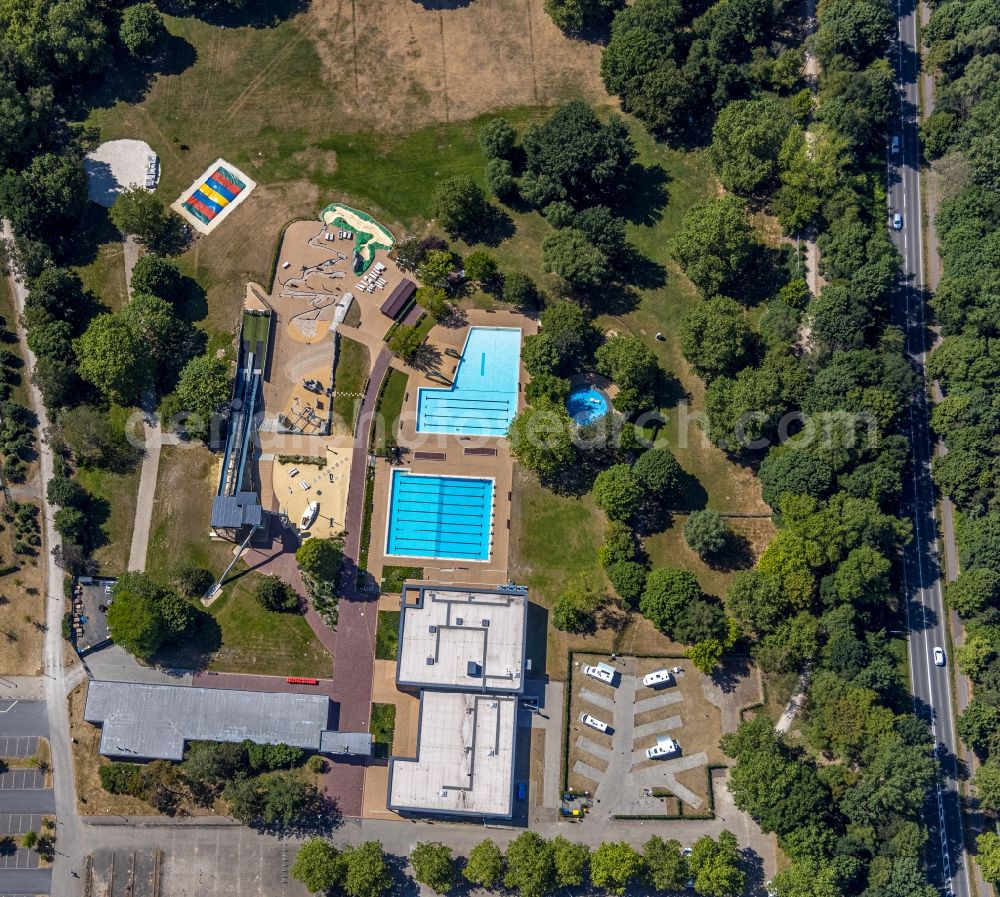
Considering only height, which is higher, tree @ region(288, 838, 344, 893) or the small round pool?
the small round pool

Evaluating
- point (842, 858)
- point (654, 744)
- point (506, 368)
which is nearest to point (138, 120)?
point (506, 368)

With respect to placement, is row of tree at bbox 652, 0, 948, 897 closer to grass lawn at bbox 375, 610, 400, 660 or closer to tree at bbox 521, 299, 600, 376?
tree at bbox 521, 299, 600, 376

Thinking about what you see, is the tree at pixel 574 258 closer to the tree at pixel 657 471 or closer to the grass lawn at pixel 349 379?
the tree at pixel 657 471

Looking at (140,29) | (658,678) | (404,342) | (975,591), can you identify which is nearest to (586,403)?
(404,342)

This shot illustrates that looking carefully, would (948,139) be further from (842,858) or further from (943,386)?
(842,858)

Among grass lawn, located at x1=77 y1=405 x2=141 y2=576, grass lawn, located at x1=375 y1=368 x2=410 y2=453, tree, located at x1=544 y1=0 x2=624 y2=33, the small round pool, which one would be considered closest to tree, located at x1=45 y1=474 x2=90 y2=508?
grass lawn, located at x1=77 y1=405 x2=141 y2=576

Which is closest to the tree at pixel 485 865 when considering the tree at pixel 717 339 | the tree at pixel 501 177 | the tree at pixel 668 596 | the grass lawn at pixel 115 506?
the tree at pixel 668 596
